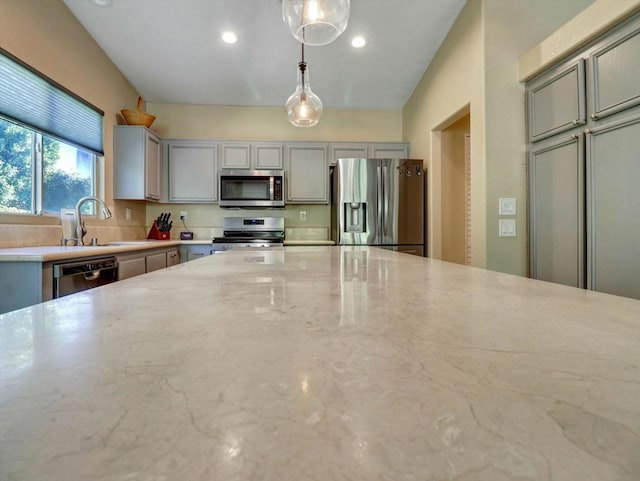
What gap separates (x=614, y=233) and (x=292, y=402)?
2286mm

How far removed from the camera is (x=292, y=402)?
0.24 meters

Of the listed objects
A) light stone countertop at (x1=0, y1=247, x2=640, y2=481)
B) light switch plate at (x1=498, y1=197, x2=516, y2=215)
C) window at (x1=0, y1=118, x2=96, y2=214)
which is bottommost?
light stone countertop at (x1=0, y1=247, x2=640, y2=481)

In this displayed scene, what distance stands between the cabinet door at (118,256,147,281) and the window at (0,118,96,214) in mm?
743

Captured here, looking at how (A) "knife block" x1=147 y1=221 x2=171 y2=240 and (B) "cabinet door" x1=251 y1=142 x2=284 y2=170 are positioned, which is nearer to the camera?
(A) "knife block" x1=147 y1=221 x2=171 y2=240

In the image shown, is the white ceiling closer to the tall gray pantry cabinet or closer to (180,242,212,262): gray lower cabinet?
the tall gray pantry cabinet

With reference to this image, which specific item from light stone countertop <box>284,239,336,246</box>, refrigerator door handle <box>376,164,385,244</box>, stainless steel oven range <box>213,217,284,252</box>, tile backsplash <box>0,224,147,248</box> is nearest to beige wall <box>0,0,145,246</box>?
tile backsplash <box>0,224,147,248</box>

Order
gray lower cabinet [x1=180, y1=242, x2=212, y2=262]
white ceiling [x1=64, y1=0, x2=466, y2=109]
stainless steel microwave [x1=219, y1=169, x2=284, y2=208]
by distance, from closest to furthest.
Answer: white ceiling [x1=64, y1=0, x2=466, y2=109] < gray lower cabinet [x1=180, y1=242, x2=212, y2=262] < stainless steel microwave [x1=219, y1=169, x2=284, y2=208]

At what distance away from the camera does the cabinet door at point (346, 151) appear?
4105 millimetres

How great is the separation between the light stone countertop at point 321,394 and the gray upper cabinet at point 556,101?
2.12 meters

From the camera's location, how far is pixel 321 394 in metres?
0.25

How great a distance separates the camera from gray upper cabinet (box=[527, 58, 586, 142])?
2031 mm

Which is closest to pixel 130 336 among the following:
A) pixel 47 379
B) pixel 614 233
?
pixel 47 379

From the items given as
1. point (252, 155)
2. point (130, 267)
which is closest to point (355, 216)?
point (252, 155)

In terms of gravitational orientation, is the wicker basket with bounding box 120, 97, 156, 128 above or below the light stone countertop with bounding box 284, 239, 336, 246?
above
